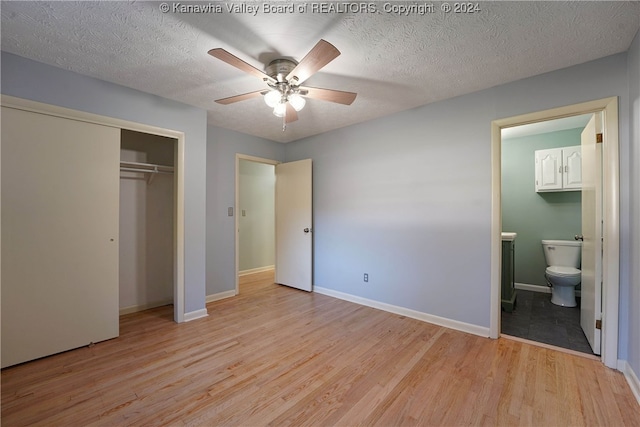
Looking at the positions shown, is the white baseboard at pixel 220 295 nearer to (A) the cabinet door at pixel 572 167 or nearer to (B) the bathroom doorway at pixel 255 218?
(B) the bathroom doorway at pixel 255 218

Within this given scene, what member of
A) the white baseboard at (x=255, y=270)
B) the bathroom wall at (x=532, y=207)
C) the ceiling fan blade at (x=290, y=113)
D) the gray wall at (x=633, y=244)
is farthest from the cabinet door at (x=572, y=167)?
the white baseboard at (x=255, y=270)

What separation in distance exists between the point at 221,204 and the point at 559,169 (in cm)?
475

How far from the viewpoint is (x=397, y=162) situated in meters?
3.10

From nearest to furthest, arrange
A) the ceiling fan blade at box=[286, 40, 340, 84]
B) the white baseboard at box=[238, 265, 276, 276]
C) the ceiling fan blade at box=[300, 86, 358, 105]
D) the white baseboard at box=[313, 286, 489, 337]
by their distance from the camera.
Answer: the ceiling fan blade at box=[286, 40, 340, 84] < the ceiling fan blade at box=[300, 86, 358, 105] < the white baseboard at box=[313, 286, 489, 337] < the white baseboard at box=[238, 265, 276, 276]

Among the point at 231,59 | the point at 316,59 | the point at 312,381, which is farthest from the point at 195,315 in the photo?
the point at 316,59

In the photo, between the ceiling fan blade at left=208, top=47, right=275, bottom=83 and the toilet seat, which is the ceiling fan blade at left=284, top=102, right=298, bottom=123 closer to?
the ceiling fan blade at left=208, top=47, right=275, bottom=83

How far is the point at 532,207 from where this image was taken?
4070 mm

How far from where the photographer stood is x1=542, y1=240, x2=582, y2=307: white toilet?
3.19 meters

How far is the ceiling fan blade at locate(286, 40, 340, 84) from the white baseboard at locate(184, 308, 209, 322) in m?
2.59

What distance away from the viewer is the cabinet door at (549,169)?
3.68 m

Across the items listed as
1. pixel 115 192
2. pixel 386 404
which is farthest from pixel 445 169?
pixel 115 192

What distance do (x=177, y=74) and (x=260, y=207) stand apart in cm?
336

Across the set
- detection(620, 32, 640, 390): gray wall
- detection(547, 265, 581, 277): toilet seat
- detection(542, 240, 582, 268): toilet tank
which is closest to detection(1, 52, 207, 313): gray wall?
detection(620, 32, 640, 390): gray wall

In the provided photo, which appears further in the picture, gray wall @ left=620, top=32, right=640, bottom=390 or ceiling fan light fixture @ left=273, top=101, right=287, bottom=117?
ceiling fan light fixture @ left=273, top=101, right=287, bottom=117
